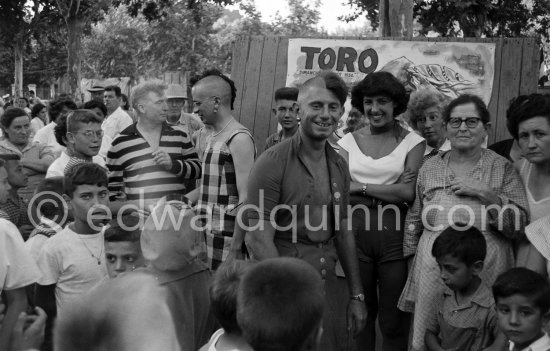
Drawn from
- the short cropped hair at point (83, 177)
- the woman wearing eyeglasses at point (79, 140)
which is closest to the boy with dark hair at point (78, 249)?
the short cropped hair at point (83, 177)

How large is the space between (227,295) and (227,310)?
7cm

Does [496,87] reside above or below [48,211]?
above

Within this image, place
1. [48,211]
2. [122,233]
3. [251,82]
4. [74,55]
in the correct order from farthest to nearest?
1. [74,55]
2. [251,82]
3. [48,211]
4. [122,233]

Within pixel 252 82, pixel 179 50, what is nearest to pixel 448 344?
pixel 252 82

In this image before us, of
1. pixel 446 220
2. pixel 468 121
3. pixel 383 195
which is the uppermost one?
pixel 468 121

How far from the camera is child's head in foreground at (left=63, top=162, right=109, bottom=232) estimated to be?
15.7 feet

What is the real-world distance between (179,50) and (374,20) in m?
13.0

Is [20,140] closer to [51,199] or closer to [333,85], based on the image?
[51,199]

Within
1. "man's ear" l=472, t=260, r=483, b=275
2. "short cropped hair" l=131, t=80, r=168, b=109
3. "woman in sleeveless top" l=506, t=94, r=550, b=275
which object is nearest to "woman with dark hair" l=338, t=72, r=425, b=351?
"man's ear" l=472, t=260, r=483, b=275

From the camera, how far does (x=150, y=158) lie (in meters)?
5.89

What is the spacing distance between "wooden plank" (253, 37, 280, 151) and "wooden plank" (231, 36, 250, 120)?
0.20 metres

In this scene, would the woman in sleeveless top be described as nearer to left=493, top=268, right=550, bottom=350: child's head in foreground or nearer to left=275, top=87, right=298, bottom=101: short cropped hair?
left=493, top=268, right=550, bottom=350: child's head in foreground

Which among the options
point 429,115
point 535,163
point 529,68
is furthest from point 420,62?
point 535,163

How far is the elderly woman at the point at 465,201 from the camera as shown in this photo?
4578 millimetres
